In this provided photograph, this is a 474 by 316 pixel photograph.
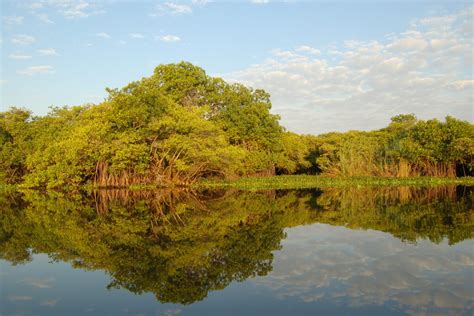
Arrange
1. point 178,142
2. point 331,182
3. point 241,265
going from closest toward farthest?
point 241,265, point 178,142, point 331,182

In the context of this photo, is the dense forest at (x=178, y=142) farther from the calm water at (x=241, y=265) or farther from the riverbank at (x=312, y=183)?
the calm water at (x=241, y=265)

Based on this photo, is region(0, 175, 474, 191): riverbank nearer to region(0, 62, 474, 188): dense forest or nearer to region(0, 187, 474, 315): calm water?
region(0, 62, 474, 188): dense forest

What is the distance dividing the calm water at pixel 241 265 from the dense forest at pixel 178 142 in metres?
13.7

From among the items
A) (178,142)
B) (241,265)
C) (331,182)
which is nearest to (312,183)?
(331,182)

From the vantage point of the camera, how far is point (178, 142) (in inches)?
997

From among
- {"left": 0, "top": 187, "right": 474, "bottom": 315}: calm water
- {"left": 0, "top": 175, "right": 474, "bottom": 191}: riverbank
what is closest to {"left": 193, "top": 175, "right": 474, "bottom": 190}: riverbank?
{"left": 0, "top": 175, "right": 474, "bottom": 191}: riverbank

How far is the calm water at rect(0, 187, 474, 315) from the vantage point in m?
5.13

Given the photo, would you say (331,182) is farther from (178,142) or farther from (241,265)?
(241,265)

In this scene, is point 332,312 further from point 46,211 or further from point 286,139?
point 286,139

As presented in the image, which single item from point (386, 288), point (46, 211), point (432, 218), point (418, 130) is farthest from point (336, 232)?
point (418, 130)

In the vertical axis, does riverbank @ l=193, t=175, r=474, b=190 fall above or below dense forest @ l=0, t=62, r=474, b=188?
below

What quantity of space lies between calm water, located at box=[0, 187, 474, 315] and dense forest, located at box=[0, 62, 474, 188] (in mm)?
13730

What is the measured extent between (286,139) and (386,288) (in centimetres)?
3365

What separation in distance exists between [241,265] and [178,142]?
19.1 metres
